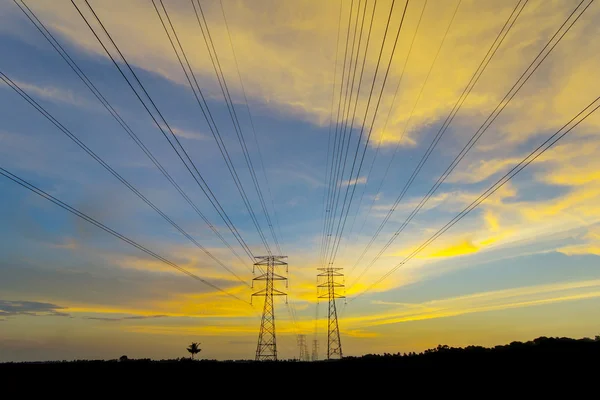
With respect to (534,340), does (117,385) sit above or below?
below

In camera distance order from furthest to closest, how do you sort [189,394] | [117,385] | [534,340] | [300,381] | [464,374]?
[534,340]
[300,381]
[464,374]
[117,385]
[189,394]

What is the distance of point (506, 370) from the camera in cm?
2858

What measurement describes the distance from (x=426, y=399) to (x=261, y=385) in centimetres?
1291

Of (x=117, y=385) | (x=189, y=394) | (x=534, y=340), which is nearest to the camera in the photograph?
(x=189, y=394)

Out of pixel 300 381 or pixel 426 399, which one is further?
pixel 300 381

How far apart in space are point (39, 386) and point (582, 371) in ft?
111

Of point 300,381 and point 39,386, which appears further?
point 300,381

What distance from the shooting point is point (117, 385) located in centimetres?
2692

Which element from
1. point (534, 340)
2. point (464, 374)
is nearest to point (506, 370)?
point (464, 374)

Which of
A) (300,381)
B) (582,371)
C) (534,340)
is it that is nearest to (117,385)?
(300,381)

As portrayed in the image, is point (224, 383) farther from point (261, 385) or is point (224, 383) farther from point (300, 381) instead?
point (300, 381)

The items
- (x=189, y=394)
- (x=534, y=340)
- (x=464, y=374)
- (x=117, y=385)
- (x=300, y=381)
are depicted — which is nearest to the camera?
(x=189, y=394)

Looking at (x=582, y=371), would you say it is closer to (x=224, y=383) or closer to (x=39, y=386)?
(x=224, y=383)

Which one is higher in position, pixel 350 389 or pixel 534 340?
pixel 534 340
